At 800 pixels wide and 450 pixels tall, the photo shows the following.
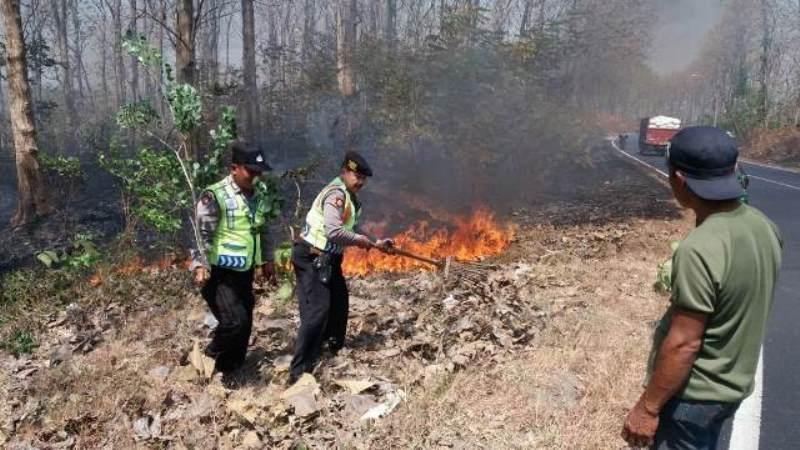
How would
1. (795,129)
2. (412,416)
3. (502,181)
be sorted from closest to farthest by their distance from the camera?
(412,416) < (502,181) < (795,129)

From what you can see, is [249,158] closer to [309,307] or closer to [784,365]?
[309,307]

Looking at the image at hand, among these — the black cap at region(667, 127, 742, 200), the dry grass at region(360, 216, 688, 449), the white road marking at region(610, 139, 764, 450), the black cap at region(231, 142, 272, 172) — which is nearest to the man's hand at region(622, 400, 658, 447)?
the black cap at region(667, 127, 742, 200)

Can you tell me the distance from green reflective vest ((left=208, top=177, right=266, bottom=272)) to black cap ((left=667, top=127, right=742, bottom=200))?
10.5 feet

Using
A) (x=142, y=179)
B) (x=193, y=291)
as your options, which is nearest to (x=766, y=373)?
(x=193, y=291)

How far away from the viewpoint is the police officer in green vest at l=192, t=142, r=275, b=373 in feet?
14.3

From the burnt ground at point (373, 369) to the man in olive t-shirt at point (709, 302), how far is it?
4.91 ft

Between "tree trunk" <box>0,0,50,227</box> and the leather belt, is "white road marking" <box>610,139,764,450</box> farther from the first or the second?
"tree trunk" <box>0,0,50,227</box>

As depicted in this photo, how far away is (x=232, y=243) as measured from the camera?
441cm

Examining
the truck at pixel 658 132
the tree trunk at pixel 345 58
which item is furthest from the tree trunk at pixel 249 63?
the truck at pixel 658 132

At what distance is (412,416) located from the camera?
3750mm

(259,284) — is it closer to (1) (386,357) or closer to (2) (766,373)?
(1) (386,357)

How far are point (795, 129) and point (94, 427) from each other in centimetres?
3758

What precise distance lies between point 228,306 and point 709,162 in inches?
137

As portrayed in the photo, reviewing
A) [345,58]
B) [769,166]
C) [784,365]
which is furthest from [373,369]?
[769,166]
